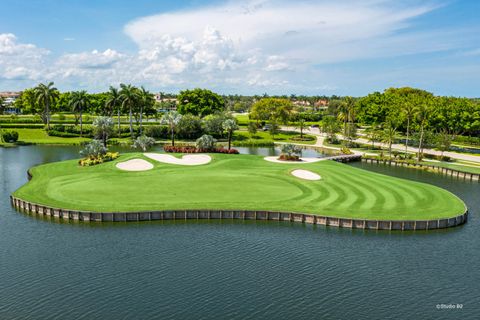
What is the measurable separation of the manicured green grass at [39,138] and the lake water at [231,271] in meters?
68.6

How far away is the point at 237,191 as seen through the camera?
51.5m

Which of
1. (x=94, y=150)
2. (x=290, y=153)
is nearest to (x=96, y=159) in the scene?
(x=94, y=150)

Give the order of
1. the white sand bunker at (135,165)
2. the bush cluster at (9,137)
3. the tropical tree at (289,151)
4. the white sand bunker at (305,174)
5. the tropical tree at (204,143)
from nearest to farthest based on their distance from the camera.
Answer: the white sand bunker at (305,174)
the white sand bunker at (135,165)
the tropical tree at (289,151)
the tropical tree at (204,143)
the bush cluster at (9,137)

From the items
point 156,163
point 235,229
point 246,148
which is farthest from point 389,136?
point 235,229

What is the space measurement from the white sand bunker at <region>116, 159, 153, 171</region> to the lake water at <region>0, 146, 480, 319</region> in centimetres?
2055

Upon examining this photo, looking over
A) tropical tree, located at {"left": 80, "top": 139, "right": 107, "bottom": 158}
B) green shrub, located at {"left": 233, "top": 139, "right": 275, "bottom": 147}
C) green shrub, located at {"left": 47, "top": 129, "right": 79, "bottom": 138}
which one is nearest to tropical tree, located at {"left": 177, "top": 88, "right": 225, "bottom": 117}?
green shrub, located at {"left": 233, "top": 139, "right": 275, "bottom": 147}

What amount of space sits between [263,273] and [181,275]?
6.17m

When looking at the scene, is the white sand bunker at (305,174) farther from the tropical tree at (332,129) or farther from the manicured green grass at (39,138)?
the manicured green grass at (39,138)

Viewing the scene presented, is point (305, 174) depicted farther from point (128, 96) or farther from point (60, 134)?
point (60, 134)

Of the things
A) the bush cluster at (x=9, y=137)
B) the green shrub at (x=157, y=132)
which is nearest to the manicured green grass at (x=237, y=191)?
the bush cluster at (x=9, y=137)

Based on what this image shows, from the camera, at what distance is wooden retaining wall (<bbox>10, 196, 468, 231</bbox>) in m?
41.4

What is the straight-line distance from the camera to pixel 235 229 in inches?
1612

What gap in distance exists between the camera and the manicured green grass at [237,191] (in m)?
45.0

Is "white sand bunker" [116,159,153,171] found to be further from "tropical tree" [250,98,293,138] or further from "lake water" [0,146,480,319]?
"tropical tree" [250,98,293,138]
